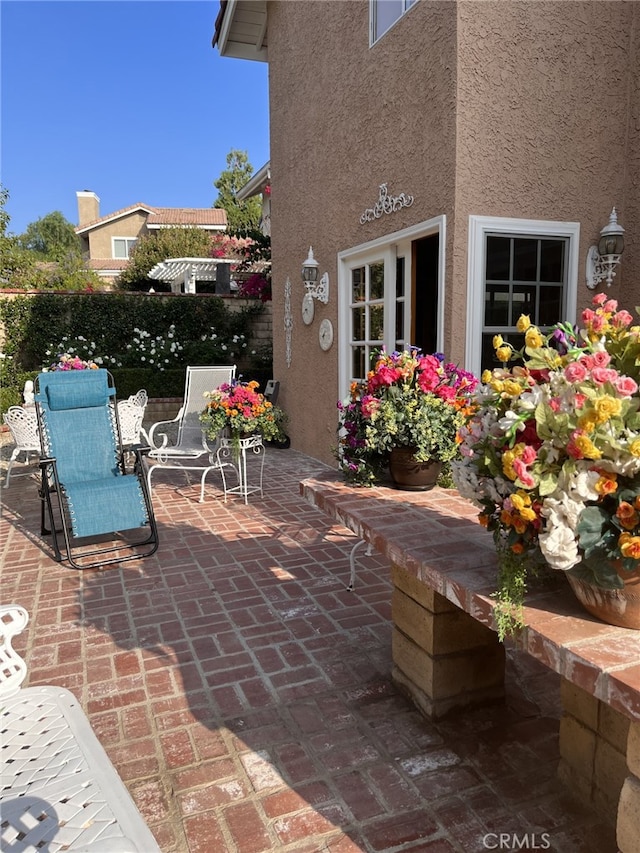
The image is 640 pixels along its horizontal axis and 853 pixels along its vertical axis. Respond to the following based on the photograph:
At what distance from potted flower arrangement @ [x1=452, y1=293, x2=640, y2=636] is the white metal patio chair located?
41.3 inches

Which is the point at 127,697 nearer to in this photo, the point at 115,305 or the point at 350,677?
the point at 350,677

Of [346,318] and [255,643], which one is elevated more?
[346,318]

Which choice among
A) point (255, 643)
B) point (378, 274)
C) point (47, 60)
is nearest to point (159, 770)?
point (255, 643)

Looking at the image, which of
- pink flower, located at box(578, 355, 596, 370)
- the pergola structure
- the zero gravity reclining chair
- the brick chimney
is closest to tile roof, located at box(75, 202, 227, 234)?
the brick chimney

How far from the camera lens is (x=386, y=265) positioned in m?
5.60

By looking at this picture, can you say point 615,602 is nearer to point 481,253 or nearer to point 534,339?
point 534,339

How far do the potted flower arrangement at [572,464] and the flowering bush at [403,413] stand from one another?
972 mm

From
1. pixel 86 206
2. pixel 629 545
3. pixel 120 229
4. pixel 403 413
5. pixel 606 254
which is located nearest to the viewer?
pixel 629 545

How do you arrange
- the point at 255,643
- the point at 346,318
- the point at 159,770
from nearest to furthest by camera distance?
the point at 159,770, the point at 255,643, the point at 346,318

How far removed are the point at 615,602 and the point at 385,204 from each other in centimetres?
478

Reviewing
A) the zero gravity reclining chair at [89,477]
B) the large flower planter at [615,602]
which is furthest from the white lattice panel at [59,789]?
the zero gravity reclining chair at [89,477]

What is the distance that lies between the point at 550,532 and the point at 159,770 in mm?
1737

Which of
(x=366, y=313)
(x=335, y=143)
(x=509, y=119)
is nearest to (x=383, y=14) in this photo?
(x=335, y=143)

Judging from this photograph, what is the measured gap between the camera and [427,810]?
1921 millimetres
